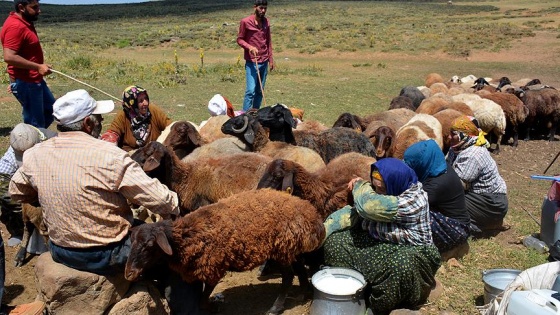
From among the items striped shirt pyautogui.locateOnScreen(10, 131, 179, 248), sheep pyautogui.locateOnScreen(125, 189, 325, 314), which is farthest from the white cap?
striped shirt pyautogui.locateOnScreen(10, 131, 179, 248)

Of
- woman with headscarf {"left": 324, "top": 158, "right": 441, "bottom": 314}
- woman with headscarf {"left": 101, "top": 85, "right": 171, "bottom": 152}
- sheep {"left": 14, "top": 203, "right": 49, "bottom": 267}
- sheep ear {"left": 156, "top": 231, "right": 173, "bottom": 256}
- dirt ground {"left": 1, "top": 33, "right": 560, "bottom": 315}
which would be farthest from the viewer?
woman with headscarf {"left": 101, "top": 85, "right": 171, "bottom": 152}

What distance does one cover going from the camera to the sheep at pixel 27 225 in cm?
521

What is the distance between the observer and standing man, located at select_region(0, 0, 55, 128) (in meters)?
6.77

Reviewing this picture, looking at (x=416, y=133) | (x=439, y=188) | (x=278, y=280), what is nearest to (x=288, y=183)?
(x=278, y=280)

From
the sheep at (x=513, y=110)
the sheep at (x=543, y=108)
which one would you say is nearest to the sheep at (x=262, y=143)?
the sheep at (x=513, y=110)

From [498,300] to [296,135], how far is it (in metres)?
4.54

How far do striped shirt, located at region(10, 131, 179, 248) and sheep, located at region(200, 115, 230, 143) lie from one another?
12.7 ft

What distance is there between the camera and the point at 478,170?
6.02 meters

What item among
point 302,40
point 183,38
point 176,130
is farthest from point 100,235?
point 183,38

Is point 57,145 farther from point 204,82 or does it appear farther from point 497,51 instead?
point 497,51

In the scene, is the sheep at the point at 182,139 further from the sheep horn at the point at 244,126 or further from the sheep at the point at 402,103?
the sheep at the point at 402,103

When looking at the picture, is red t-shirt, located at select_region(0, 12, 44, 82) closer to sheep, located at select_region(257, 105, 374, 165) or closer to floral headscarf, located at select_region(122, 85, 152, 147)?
floral headscarf, located at select_region(122, 85, 152, 147)

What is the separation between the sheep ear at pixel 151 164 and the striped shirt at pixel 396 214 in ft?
7.59

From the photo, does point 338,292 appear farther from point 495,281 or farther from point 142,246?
point 142,246
